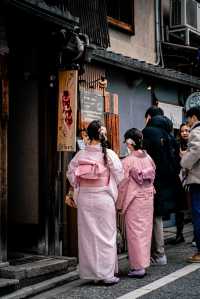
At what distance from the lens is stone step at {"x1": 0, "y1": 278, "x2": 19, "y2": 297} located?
23.0ft

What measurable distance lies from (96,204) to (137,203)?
874 mm

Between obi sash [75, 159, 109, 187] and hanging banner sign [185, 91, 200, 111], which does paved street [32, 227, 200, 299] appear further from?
hanging banner sign [185, 91, 200, 111]

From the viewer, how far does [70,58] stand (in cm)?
909

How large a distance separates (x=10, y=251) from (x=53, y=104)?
250cm

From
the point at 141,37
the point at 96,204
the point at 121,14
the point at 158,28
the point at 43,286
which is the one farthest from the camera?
the point at 158,28

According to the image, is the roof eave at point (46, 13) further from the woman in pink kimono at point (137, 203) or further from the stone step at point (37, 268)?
the stone step at point (37, 268)

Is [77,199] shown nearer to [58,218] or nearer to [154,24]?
[58,218]

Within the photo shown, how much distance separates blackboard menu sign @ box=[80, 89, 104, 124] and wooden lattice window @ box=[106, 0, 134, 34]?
8.90 ft

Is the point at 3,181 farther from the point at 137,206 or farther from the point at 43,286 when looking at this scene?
the point at 137,206

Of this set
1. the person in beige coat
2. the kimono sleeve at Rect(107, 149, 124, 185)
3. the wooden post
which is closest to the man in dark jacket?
the person in beige coat

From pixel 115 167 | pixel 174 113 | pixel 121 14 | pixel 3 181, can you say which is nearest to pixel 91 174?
pixel 115 167

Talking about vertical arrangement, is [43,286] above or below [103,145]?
below

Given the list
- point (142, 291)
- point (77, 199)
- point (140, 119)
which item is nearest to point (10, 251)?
point (77, 199)

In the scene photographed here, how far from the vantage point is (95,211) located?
773 centimetres
